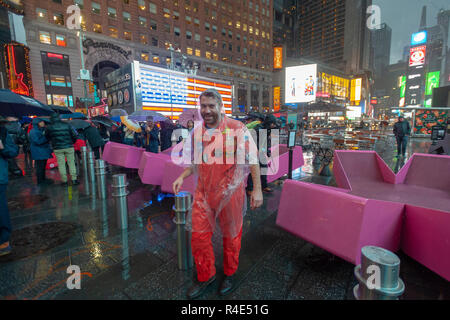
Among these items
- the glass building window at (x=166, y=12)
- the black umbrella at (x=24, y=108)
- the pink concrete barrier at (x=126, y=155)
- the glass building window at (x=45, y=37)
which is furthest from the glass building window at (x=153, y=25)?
the black umbrella at (x=24, y=108)

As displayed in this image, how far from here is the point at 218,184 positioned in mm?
2166

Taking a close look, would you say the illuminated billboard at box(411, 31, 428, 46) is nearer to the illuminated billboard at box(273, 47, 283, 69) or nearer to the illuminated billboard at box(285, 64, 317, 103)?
the illuminated billboard at box(273, 47, 283, 69)

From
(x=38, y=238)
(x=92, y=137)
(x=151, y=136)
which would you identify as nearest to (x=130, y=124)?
(x=151, y=136)

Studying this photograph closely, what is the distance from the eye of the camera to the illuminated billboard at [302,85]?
2083 centimetres

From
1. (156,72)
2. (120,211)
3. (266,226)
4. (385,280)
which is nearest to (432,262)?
(385,280)

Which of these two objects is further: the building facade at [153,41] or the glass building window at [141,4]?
the glass building window at [141,4]

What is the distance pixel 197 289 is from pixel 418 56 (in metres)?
73.3

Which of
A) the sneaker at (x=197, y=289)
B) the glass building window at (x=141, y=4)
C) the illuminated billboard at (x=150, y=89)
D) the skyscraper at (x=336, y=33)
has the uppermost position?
the skyscraper at (x=336, y=33)

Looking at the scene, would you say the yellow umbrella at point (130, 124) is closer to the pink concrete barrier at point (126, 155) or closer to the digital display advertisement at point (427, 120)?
the pink concrete barrier at point (126, 155)

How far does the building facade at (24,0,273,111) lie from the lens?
30438mm

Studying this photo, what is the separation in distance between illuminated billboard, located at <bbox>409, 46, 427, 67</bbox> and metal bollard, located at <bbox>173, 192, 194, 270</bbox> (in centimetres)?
7019

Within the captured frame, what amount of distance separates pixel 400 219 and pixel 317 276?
3.89 feet

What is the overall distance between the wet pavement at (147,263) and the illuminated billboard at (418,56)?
69.1 m

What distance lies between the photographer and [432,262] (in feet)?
7.46
